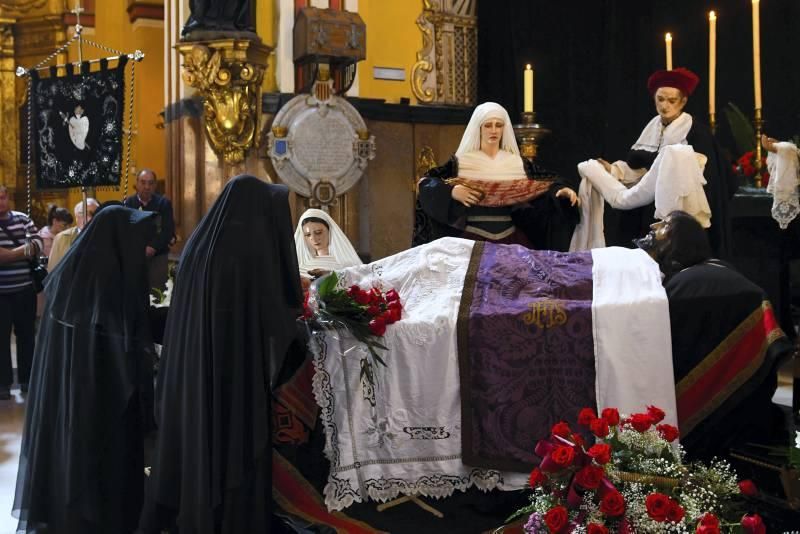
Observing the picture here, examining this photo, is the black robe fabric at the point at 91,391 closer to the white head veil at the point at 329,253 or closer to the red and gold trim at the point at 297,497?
the red and gold trim at the point at 297,497

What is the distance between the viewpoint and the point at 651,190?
16.3 feet

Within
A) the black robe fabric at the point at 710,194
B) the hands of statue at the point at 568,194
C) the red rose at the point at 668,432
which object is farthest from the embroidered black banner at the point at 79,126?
the red rose at the point at 668,432

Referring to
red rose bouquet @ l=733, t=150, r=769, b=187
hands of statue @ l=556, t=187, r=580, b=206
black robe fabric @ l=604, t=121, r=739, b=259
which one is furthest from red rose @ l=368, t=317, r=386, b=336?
red rose bouquet @ l=733, t=150, r=769, b=187

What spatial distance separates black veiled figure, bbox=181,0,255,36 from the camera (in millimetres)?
7270

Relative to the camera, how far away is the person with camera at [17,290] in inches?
264

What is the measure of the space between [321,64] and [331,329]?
4326 mm

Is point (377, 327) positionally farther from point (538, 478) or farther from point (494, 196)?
point (494, 196)

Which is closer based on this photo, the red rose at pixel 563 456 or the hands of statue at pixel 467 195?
the red rose at pixel 563 456

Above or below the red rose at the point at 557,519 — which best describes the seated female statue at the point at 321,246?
above

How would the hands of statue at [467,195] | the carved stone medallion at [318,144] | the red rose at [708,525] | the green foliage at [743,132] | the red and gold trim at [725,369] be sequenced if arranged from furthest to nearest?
the carved stone medallion at [318,144] < the green foliage at [743,132] < the hands of statue at [467,195] < the red and gold trim at [725,369] < the red rose at [708,525]

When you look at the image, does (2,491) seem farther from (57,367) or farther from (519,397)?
(519,397)

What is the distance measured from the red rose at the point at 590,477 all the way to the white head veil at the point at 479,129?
9.22 ft

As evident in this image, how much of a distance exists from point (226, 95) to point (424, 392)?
4207 millimetres

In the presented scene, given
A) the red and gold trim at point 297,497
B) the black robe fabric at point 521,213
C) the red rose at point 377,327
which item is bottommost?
the red and gold trim at point 297,497
